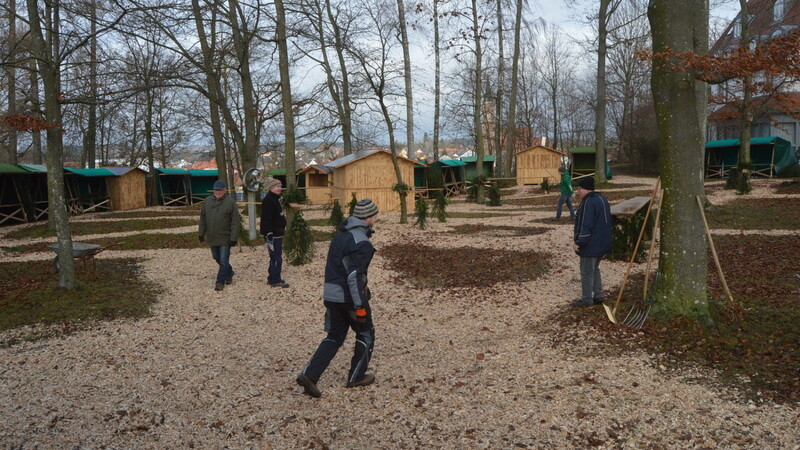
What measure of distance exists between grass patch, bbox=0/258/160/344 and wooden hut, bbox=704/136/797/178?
28.3 meters

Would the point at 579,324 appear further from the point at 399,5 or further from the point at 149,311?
the point at 399,5

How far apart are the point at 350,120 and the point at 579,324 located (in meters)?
24.6

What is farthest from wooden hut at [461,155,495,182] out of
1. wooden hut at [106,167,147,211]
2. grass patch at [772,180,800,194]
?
wooden hut at [106,167,147,211]

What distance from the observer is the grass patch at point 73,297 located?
25.2 ft

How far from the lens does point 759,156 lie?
31.6 m

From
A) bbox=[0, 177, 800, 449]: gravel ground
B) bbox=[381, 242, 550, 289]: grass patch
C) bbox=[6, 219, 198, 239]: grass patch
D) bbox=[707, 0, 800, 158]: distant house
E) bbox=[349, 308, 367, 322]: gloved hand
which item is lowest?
bbox=[0, 177, 800, 449]: gravel ground

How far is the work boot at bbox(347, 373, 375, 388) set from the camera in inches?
199

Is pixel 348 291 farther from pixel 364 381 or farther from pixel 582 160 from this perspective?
pixel 582 160

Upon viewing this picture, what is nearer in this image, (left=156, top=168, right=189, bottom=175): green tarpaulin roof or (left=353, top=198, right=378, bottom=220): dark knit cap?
(left=353, top=198, right=378, bottom=220): dark knit cap

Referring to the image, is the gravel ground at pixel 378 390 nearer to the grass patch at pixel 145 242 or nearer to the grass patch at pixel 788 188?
the grass patch at pixel 145 242

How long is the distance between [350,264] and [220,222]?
16.7ft

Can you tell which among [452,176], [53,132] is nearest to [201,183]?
[452,176]

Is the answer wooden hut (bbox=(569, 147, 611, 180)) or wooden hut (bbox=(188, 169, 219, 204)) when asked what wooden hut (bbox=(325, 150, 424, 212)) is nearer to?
wooden hut (bbox=(188, 169, 219, 204))

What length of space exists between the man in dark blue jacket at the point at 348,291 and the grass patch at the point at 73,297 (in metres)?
4.16
